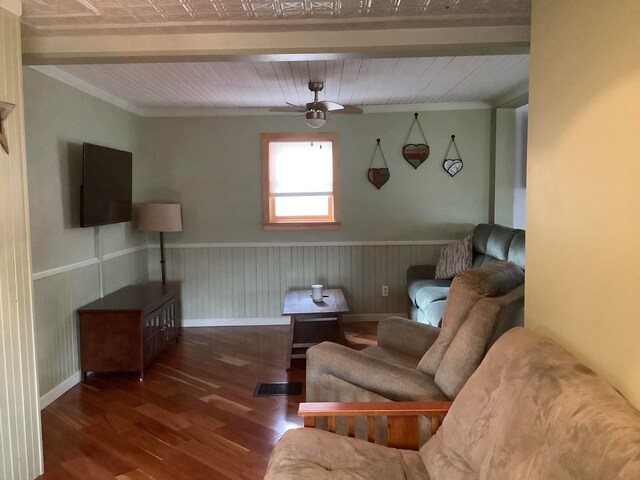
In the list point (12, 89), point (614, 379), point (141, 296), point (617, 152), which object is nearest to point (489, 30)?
point (617, 152)

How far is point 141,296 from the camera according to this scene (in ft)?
14.6

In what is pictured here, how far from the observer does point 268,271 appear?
5.68 meters

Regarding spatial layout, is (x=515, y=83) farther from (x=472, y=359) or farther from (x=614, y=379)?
(x=614, y=379)

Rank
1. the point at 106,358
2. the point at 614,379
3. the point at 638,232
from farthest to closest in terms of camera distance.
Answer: the point at 106,358 → the point at 614,379 → the point at 638,232

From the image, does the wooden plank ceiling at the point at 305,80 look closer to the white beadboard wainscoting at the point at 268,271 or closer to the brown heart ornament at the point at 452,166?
the brown heart ornament at the point at 452,166

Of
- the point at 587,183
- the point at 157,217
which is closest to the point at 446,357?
the point at 587,183

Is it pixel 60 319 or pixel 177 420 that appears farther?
pixel 60 319

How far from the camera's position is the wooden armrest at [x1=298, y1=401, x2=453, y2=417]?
2.01 m

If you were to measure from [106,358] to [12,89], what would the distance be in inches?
90.3

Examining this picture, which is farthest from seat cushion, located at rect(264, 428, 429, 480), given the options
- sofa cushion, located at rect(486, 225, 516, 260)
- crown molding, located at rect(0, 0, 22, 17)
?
sofa cushion, located at rect(486, 225, 516, 260)

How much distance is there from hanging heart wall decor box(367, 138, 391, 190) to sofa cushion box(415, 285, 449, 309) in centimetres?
138

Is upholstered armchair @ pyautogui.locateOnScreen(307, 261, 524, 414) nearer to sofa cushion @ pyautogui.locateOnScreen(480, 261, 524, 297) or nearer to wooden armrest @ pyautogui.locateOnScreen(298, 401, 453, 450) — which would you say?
sofa cushion @ pyautogui.locateOnScreen(480, 261, 524, 297)

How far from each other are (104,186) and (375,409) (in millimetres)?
3245

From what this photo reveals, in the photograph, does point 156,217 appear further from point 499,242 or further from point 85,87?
point 499,242
